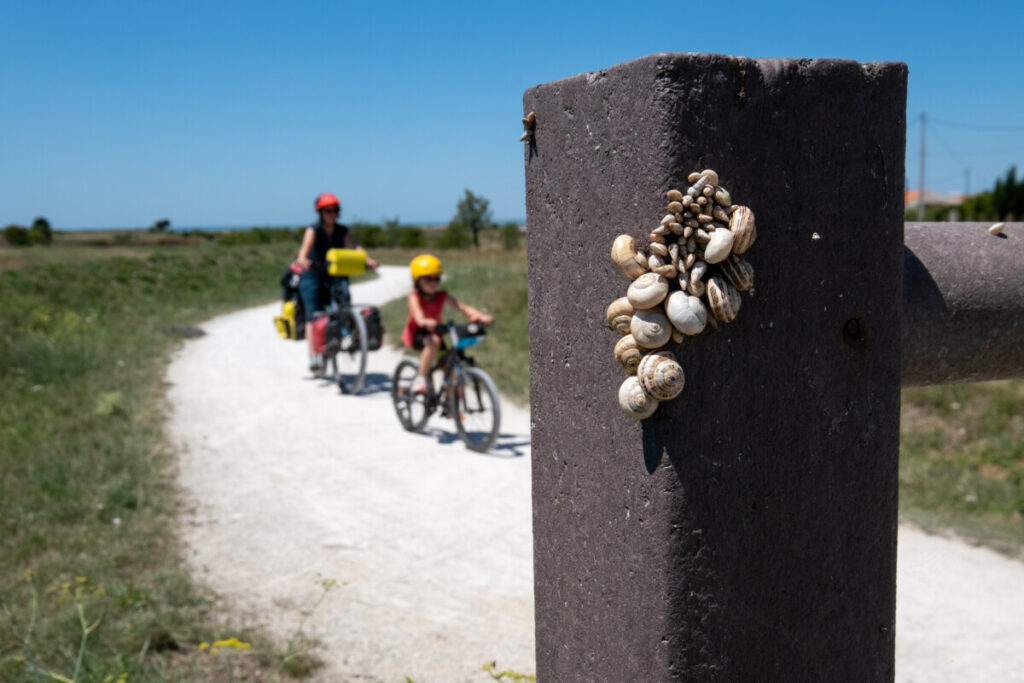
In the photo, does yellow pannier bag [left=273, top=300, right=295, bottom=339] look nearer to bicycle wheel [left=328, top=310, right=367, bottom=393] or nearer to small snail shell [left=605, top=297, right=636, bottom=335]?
bicycle wheel [left=328, top=310, right=367, bottom=393]

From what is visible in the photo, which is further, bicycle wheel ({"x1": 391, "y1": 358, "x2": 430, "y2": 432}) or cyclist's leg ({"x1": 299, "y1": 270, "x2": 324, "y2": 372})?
cyclist's leg ({"x1": 299, "y1": 270, "x2": 324, "y2": 372})

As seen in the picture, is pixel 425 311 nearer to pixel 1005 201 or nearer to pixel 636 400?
pixel 636 400

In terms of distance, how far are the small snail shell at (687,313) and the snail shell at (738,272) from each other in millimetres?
49

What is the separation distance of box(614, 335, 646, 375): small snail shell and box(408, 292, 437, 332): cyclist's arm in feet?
19.8

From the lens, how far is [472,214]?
53312mm

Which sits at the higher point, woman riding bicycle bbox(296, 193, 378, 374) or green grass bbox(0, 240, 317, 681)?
woman riding bicycle bbox(296, 193, 378, 374)

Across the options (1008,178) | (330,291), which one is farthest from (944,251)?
(1008,178)

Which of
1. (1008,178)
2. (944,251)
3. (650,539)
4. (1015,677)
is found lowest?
(1015,677)

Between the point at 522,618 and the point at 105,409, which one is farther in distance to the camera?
the point at 105,409

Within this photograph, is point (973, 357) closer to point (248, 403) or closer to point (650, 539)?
point (650, 539)

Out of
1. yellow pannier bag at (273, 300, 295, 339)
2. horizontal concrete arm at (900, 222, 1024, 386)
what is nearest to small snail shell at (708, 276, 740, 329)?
horizontal concrete arm at (900, 222, 1024, 386)

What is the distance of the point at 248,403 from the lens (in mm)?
8852

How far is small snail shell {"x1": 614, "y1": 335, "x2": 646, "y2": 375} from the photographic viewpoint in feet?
3.48

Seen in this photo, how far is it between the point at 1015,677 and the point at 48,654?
159 inches
